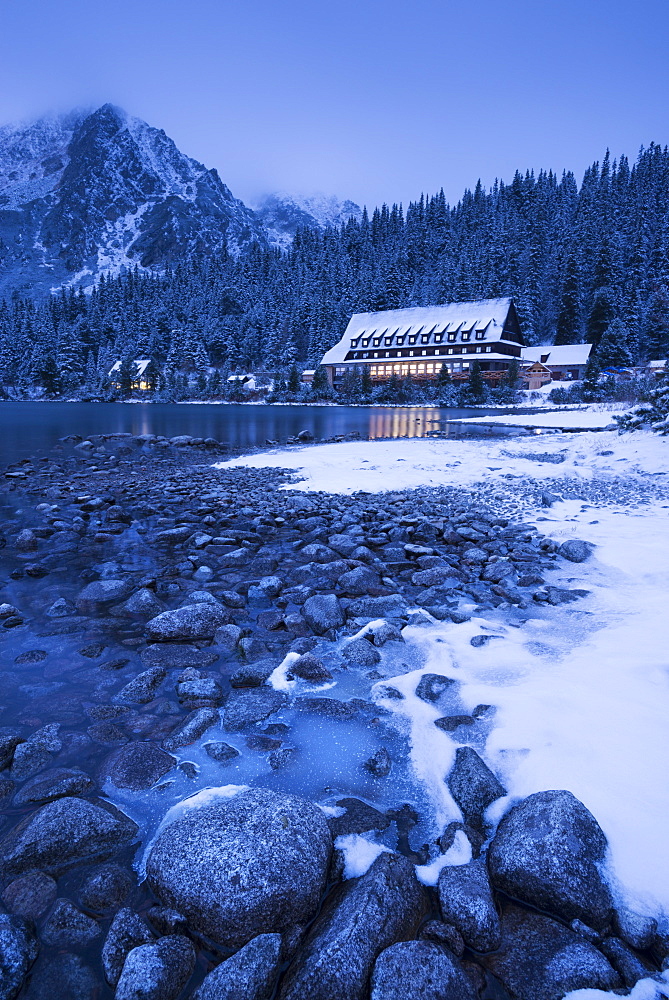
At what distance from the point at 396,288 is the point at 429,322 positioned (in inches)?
983

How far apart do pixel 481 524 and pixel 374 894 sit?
7.72m

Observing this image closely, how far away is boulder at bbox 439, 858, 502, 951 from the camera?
2.41 meters

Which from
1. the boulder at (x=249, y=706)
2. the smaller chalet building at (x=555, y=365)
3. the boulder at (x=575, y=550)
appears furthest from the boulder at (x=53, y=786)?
the smaller chalet building at (x=555, y=365)

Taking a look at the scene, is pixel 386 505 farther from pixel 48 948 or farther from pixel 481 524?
pixel 48 948

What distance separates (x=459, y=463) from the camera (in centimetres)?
1653

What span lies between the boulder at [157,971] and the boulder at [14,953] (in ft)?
1.55

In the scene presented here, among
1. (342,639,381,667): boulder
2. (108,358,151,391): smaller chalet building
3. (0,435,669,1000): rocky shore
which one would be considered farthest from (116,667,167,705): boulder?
(108,358,151,391): smaller chalet building

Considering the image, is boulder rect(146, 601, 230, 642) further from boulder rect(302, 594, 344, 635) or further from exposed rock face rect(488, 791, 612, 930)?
exposed rock face rect(488, 791, 612, 930)

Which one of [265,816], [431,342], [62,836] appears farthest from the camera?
[431,342]

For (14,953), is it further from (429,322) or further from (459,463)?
(429,322)

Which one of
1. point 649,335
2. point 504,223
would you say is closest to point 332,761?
point 649,335

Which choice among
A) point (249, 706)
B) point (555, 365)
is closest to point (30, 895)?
point (249, 706)

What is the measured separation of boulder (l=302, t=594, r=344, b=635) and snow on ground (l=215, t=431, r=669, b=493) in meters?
7.24

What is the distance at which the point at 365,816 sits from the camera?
3.23 meters
